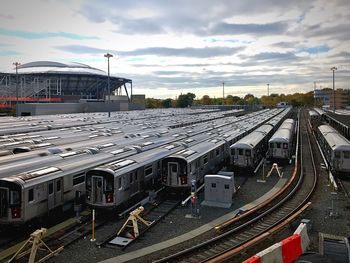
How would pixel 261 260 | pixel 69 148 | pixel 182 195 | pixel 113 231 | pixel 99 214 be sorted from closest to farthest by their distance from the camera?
pixel 261 260
pixel 113 231
pixel 99 214
pixel 182 195
pixel 69 148

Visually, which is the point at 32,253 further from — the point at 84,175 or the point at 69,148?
the point at 69,148

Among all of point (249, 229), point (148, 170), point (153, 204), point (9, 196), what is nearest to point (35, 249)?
point (9, 196)

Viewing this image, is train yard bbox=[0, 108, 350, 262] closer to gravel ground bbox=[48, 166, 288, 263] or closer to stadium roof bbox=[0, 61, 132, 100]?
gravel ground bbox=[48, 166, 288, 263]

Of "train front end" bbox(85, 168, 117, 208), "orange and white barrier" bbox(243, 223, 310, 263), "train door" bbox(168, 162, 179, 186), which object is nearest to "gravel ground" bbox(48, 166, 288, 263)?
"train front end" bbox(85, 168, 117, 208)

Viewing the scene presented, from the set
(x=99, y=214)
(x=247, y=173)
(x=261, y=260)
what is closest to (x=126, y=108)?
(x=247, y=173)

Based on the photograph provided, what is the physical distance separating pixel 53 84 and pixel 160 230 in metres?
153

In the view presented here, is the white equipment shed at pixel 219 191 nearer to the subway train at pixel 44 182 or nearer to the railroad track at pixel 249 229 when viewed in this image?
the railroad track at pixel 249 229

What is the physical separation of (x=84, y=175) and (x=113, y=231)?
484 centimetres

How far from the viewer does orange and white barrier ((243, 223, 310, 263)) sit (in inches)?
468

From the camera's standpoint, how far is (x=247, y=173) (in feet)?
104

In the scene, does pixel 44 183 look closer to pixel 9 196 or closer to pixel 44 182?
pixel 44 182

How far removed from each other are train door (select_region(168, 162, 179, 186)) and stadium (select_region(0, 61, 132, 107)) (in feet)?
350

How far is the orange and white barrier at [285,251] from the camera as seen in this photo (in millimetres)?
11898

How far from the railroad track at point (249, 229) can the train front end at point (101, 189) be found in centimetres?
600
